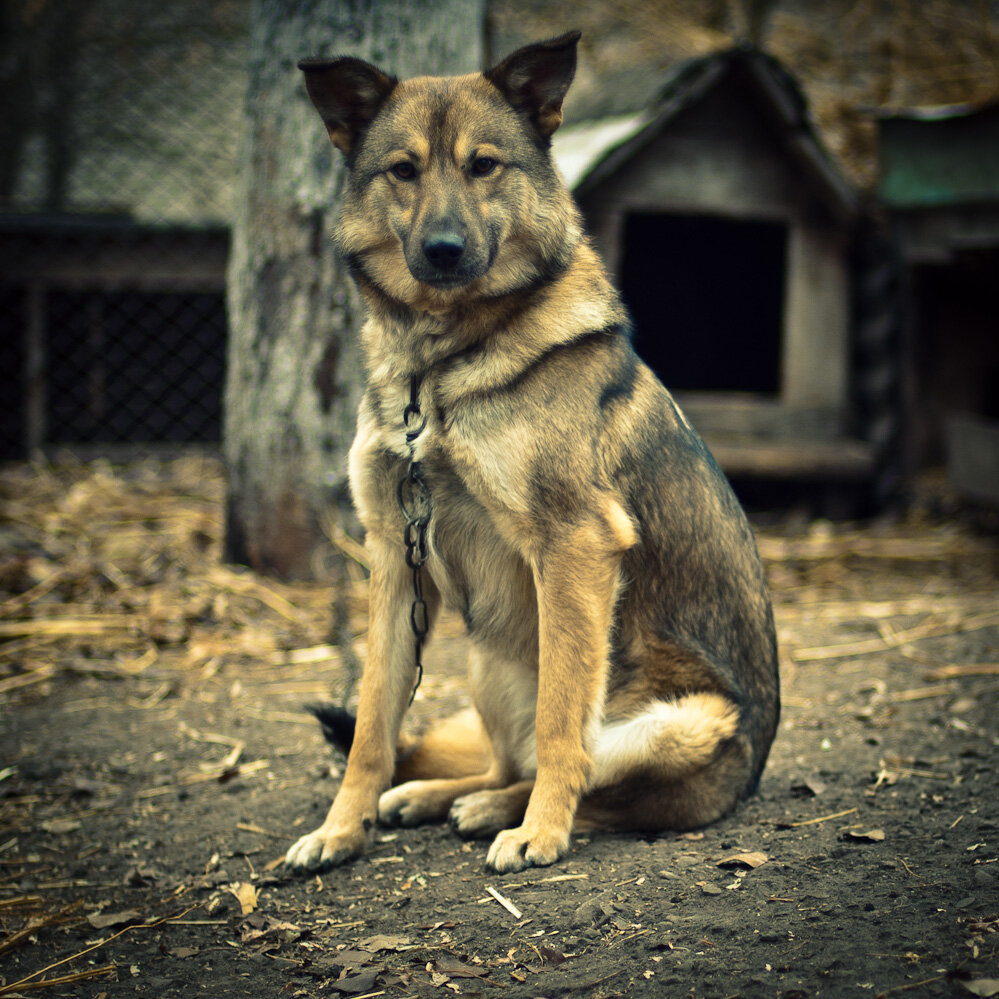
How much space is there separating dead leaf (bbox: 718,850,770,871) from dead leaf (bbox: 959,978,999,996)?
23.7 inches

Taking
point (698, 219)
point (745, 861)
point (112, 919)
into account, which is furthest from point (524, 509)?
point (698, 219)

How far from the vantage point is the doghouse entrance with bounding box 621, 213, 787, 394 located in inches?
282

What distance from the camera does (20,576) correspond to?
14.8ft

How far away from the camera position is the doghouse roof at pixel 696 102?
17.5 feet

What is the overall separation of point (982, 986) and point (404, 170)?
220 cm

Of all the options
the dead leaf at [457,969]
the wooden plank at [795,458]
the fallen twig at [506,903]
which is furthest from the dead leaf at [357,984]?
the wooden plank at [795,458]

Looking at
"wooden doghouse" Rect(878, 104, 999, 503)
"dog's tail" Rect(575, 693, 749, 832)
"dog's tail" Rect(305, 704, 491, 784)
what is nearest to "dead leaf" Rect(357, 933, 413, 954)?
"dog's tail" Rect(575, 693, 749, 832)

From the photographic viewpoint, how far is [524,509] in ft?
7.22

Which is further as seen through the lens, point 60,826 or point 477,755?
point 477,755

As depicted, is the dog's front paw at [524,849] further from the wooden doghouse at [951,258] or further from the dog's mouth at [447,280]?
the wooden doghouse at [951,258]

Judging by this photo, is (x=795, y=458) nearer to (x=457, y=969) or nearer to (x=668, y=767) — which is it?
(x=668, y=767)

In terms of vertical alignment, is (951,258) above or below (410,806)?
above

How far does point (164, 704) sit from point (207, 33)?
267 inches

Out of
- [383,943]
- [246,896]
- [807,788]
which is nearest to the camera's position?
[383,943]
